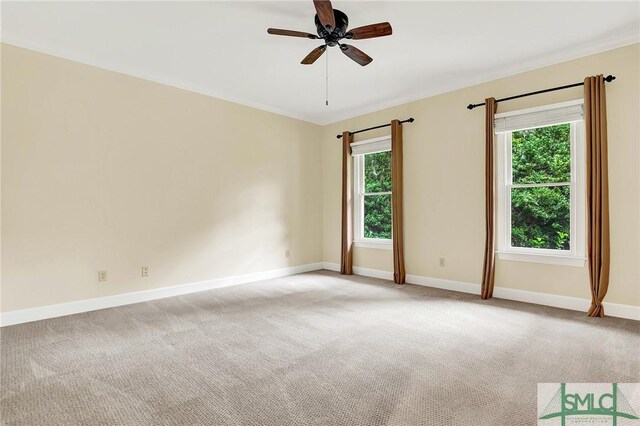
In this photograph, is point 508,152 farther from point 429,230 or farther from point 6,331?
point 6,331

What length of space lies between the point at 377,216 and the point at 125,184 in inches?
146

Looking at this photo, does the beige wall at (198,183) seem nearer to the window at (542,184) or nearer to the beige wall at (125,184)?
the beige wall at (125,184)

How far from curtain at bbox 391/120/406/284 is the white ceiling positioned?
31.0 inches

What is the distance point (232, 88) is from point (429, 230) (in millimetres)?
3459

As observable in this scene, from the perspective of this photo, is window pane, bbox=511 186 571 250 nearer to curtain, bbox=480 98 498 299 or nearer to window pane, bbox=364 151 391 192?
curtain, bbox=480 98 498 299

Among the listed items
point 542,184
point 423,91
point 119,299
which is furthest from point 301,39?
point 119,299

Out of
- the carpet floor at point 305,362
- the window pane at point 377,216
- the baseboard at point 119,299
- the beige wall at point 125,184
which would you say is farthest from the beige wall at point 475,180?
the baseboard at point 119,299

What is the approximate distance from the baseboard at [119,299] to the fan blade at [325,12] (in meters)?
3.59

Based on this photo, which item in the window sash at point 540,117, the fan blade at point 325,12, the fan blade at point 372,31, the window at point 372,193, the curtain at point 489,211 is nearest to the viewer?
the fan blade at point 325,12

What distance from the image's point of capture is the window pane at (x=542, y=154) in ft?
12.1

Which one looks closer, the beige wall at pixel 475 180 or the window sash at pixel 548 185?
the beige wall at pixel 475 180

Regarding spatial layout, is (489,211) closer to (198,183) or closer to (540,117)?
(540,117)

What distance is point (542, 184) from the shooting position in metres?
3.81

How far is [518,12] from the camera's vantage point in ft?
9.34
